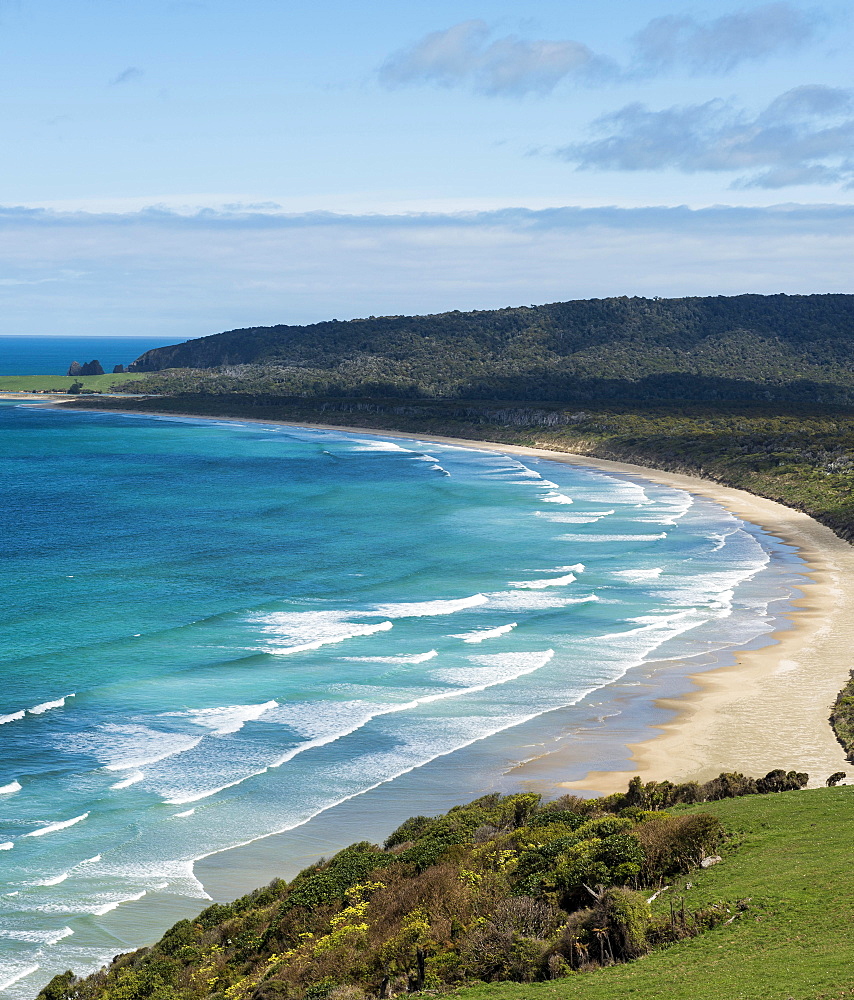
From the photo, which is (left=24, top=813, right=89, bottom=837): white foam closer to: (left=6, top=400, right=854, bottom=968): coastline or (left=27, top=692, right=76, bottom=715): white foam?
(left=6, top=400, right=854, bottom=968): coastline

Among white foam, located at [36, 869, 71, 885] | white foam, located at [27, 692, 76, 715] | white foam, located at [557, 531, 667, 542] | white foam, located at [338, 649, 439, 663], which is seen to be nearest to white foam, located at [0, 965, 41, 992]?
white foam, located at [36, 869, 71, 885]

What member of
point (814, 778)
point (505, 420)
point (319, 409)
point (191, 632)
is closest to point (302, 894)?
point (814, 778)

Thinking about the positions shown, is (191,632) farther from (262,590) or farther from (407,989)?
(407,989)

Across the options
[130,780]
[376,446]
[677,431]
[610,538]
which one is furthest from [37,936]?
[376,446]

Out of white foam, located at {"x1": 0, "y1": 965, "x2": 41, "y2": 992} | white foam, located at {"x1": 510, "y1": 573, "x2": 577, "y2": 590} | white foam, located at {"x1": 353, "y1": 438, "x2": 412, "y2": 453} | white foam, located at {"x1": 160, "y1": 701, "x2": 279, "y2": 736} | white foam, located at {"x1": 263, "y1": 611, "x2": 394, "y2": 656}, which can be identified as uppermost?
white foam, located at {"x1": 353, "y1": 438, "x2": 412, "y2": 453}

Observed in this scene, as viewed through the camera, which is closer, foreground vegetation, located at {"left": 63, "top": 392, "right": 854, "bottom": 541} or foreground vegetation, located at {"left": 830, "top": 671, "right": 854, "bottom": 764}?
foreground vegetation, located at {"left": 830, "top": 671, "right": 854, "bottom": 764}
